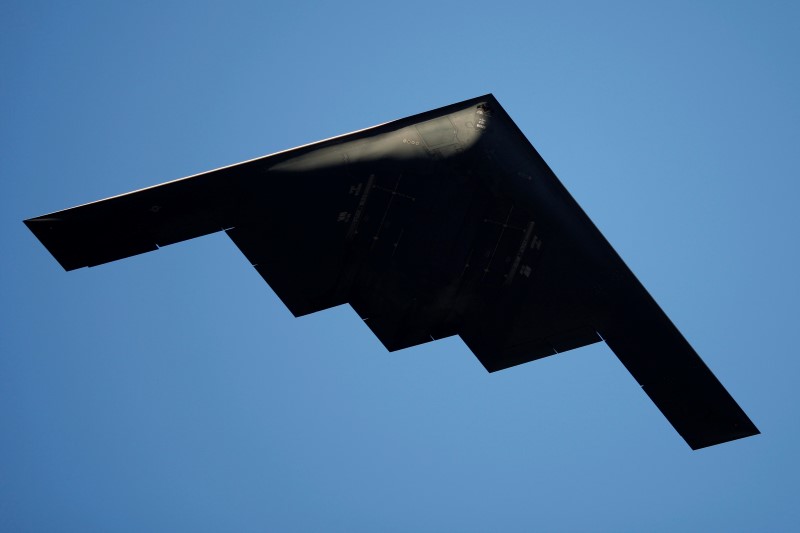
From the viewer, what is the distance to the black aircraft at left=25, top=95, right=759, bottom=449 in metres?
23.2

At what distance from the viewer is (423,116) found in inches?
899

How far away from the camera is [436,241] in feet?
80.3

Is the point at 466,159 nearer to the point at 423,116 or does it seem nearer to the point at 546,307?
the point at 423,116

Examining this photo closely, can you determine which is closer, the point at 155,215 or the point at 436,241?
the point at 155,215

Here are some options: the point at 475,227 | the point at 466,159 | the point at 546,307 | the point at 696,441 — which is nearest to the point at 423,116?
the point at 466,159

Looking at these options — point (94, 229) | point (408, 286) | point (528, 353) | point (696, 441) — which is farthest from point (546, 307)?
point (94, 229)

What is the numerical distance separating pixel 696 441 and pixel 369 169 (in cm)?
962

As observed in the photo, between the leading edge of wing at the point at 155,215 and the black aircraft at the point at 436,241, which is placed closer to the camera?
the leading edge of wing at the point at 155,215

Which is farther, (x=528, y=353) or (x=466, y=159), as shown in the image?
(x=528, y=353)

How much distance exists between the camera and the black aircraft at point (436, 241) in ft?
76.2

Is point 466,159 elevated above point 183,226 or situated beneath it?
elevated above

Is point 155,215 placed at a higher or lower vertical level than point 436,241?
lower

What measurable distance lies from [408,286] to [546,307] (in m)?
3.06

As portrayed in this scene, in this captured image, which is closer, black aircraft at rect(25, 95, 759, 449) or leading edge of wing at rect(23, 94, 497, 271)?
leading edge of wing at rect(23, 94, 497, 271)
